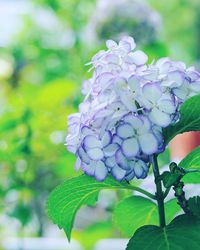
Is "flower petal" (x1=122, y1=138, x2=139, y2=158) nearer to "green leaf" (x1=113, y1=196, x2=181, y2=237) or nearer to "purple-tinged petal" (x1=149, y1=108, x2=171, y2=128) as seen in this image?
"purple-tinged petal" (x1=149, y1=108, x2=171, y2=128)

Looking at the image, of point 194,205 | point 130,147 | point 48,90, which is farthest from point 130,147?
point 48,90

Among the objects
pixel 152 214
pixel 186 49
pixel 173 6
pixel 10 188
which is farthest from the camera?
pixel 186 49

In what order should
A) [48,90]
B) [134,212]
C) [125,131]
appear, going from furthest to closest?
[48,90] → [134,212] → [125,131]

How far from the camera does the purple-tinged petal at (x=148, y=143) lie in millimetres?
437

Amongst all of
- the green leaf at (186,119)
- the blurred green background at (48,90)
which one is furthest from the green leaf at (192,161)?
the blurred green background at (48,90)

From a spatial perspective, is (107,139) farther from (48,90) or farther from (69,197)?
(48,90)

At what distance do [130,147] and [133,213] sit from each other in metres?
0.18

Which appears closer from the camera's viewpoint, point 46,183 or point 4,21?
point 46,183

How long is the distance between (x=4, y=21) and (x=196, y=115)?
1.80 meters

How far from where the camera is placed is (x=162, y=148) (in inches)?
17.6

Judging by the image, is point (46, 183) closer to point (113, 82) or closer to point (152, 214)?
point (152, 214)

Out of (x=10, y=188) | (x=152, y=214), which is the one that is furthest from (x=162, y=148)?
(x=10, y=188)

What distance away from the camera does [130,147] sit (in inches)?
17.2

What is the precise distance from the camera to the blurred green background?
110cm
